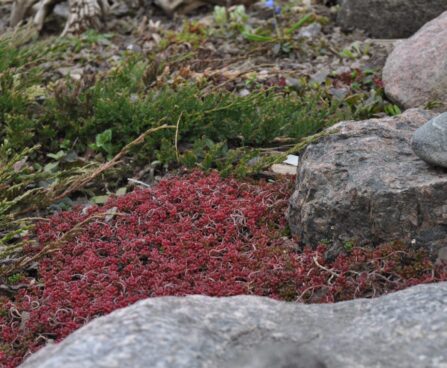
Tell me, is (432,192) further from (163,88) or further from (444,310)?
(163,88)

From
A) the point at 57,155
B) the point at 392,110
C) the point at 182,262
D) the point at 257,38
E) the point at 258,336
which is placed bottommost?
the point at 392,110

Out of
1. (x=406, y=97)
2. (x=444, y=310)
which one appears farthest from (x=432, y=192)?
(x=406, y=97)

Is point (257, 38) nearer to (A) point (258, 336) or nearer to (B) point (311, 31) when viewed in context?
(B) point (311, 31)

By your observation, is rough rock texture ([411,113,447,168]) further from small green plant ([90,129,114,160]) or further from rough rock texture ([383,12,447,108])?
small green plant ([90,129,114,160])

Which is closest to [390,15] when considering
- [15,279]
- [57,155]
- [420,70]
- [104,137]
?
[420,70]

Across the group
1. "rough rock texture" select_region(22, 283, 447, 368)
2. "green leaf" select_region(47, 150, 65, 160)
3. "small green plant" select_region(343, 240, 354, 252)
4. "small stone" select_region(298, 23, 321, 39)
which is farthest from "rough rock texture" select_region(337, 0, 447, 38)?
"rough rock texture" select_region(22, 283, 447, 368)

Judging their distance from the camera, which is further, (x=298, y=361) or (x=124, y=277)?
(x=124, y=277)

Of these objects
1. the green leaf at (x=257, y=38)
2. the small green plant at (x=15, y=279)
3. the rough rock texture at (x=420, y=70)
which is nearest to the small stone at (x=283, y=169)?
the rough rock texture at (x=420, y=70)
